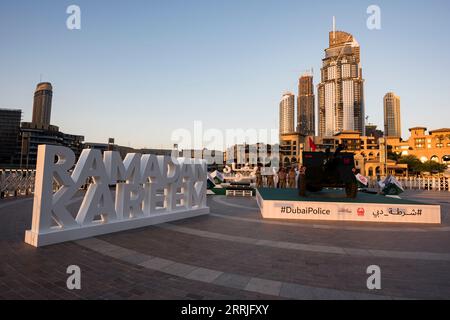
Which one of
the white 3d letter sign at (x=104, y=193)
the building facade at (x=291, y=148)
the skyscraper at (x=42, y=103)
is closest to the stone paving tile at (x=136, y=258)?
the white 3d letter sign at (x=104, y=193)

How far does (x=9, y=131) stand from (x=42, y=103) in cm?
7831

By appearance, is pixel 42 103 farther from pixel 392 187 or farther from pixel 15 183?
pixel 392 187

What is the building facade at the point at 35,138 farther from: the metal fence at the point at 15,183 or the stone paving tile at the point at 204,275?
the stone paving tile at the point at 204,275

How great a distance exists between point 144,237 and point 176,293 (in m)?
3.49

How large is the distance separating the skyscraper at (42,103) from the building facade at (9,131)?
67.6 m

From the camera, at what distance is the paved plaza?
346cm

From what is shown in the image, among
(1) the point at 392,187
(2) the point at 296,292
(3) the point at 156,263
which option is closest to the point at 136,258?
(3) the point at 156,263

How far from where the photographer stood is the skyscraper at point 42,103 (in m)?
160

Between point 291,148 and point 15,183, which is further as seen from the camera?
point 291,148
